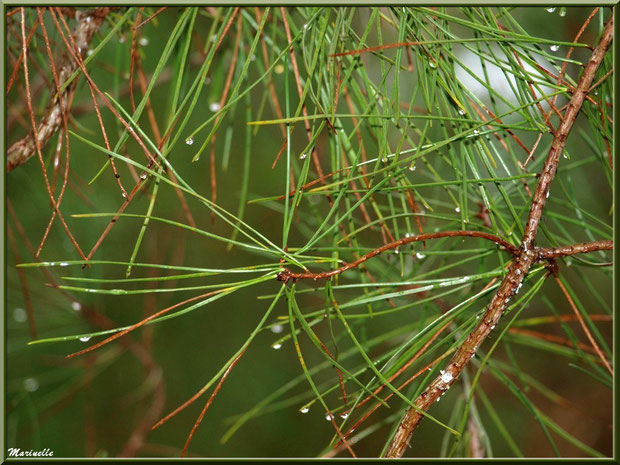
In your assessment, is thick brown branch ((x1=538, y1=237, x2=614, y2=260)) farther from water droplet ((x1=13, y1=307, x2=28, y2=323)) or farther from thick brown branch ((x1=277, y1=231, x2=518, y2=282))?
water droplet ((x1=13, y1=307, x2=28, y2=323))

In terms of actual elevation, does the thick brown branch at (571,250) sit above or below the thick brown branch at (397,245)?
below

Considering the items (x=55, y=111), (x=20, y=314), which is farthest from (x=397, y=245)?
(x=20, y=314)

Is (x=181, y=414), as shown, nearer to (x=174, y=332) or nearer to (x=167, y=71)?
(x=174, y=332)

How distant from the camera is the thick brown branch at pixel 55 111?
47cm

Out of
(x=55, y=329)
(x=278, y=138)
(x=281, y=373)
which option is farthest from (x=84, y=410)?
(x=278, y=138)

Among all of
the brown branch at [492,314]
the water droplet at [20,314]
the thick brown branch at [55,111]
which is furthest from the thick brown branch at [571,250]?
the water droplet at [20,314]

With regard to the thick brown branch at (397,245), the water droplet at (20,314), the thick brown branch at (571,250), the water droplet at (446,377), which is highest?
the water droplet at (20,314)

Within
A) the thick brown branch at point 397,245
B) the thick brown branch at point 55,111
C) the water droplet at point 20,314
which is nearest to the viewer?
the thick brown branch at point 397,245

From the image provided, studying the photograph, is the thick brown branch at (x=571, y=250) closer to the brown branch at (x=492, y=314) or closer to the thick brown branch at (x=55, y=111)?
the brown branch at (x=492, y=314)

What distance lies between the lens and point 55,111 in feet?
1.57

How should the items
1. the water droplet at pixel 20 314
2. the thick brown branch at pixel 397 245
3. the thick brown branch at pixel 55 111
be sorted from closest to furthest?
the thick brown branch at pixel 397 245, the thick brown branch at pixel 55 111, the water droplet at pixel 20 314

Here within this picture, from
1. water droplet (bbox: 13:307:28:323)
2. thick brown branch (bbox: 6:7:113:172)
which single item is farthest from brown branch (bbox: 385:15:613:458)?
water droplet (bbox: 13:307:28:323)

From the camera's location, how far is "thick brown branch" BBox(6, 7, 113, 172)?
0.47 metres

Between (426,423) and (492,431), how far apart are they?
0.12 metres
